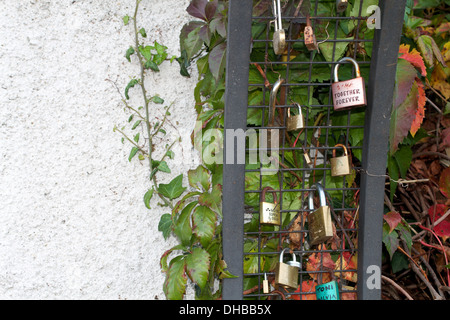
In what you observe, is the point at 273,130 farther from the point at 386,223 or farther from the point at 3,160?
the point at 3,160

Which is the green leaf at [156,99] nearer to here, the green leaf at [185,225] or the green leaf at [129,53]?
the green leaf at [129,53]

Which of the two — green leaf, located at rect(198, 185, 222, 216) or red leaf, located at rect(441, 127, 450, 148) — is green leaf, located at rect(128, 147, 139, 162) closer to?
green leaf, located at rect(198, 185, 222, 216)

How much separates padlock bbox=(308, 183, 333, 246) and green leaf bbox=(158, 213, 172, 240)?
0.50 m

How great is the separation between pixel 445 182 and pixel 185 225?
3.41 feet

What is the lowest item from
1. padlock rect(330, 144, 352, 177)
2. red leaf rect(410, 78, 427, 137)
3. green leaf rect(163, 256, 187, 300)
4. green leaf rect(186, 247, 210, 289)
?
green leaf rect(163, 256, 187, 300)

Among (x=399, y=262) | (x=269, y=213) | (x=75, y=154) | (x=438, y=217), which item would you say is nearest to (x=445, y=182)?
(x=438, y=217)

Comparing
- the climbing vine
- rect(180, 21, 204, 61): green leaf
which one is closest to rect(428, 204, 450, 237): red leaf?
Answer: the climbing vine

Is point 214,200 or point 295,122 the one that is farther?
point 214,200

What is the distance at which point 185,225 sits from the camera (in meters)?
1.36

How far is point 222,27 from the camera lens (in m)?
1.29

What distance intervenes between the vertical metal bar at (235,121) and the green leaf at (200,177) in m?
0.20

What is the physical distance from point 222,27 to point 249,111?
0.27 m

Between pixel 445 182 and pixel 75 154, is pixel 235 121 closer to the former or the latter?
pixel 75 154

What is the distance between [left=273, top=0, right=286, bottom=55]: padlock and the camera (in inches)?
42.2
